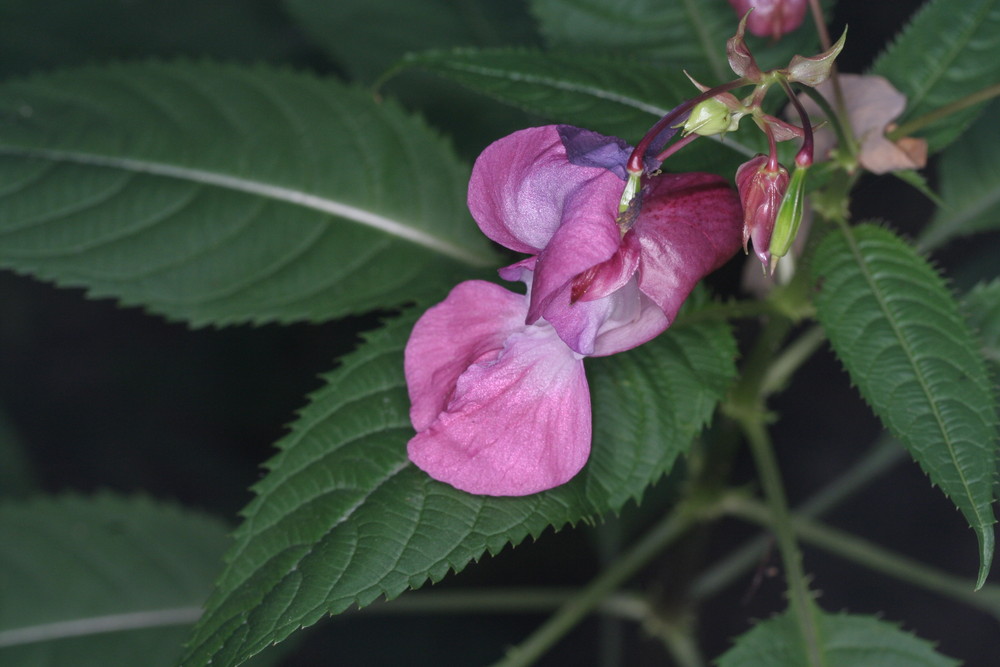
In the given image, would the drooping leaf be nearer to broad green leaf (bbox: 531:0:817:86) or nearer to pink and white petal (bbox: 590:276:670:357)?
broad green leaf (bbox: 531:0:817:86)

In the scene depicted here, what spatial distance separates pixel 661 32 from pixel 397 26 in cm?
71

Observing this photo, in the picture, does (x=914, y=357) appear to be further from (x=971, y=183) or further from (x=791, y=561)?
(x=971, y=183)

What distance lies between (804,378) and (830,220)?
3.34 ft

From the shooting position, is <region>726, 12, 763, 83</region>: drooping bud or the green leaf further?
the green leaf

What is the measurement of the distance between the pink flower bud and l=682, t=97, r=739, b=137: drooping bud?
41cm

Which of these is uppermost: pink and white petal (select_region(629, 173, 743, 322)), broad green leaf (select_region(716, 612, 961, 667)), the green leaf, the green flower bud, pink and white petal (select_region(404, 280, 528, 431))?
the green flower bud

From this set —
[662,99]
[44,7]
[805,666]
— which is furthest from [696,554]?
→ [44,7]

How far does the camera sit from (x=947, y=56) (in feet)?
3.89

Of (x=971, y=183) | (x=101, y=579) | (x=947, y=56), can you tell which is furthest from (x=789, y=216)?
(x=101, y=579)

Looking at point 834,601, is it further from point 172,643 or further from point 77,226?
point 77,226

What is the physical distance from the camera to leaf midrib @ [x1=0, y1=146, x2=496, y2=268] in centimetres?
141

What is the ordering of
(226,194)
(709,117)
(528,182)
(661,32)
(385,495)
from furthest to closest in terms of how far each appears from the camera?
1. (226,194)
2. (661,32)
3. (385,495)
4. (528,182)
5. (709,117)

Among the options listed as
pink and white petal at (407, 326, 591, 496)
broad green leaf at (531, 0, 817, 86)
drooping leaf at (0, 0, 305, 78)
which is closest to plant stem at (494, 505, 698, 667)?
pink and white petal at (407, 326, 591, 496)

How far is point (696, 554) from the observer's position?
5.25 ft
